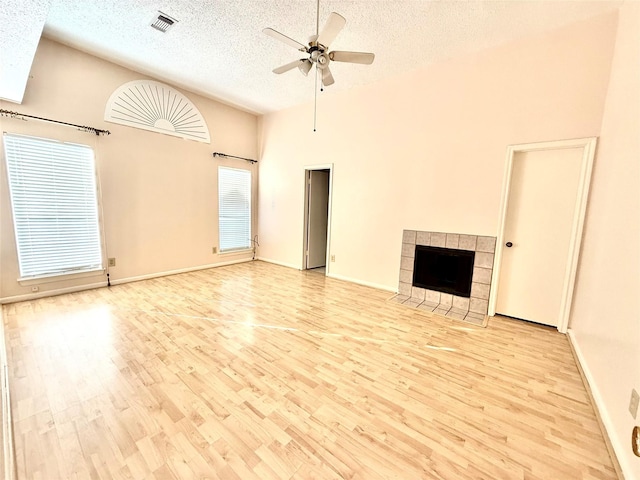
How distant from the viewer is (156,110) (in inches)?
168

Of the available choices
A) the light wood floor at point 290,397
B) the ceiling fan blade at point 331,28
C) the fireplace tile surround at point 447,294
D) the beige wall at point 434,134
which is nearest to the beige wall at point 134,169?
the light wood floor at point 290,397

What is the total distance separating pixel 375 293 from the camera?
4043 mm

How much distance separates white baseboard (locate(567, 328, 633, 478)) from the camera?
133cm

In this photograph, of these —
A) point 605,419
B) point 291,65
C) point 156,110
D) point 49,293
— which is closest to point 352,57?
point 291,65

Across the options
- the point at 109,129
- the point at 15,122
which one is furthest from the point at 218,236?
the point at 15,122

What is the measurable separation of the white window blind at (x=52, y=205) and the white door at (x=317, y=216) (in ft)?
11.2

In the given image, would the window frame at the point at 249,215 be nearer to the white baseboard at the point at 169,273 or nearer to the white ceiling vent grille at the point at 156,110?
the white baseboard at the point at 169,273

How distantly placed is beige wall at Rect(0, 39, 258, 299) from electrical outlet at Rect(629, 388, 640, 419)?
5.44 metres

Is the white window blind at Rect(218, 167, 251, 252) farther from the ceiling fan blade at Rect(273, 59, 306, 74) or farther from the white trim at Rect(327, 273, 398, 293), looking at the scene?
the ceiling fan blade at Rect(273, 59, 306, 74)

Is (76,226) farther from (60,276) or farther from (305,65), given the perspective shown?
(305,65)

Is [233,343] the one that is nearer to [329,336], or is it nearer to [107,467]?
[329,336]

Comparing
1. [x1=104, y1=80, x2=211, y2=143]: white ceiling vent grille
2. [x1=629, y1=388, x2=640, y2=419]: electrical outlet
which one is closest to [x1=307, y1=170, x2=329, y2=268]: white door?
[x1=104, y1=80, x2=211, y2=143]: white ceiling vent grille

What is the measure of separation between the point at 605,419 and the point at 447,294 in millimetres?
2023

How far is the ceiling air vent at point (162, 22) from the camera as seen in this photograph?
2.71 m
